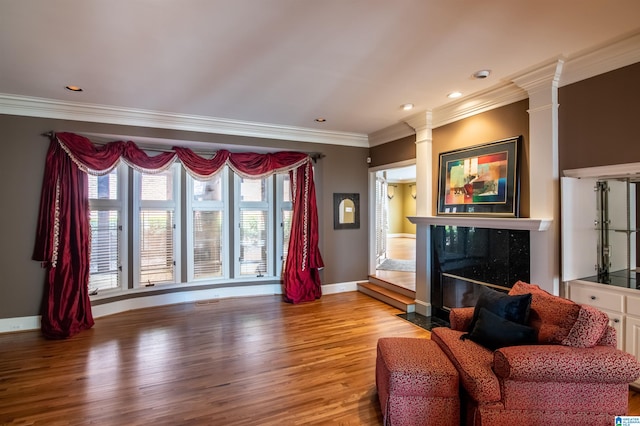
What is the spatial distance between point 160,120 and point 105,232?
1753mm

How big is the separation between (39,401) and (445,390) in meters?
3.00

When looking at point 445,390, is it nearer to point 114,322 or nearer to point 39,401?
point 39,401

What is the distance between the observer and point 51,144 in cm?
396

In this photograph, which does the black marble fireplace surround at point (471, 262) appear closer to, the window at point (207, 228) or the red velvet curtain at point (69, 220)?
the window at point (207, 228)

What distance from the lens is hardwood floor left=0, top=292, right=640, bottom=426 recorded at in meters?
2.35

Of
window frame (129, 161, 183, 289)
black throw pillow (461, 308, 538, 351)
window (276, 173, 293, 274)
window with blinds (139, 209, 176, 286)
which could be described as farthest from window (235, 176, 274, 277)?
black throw pillow (461, 308, 538, 351)

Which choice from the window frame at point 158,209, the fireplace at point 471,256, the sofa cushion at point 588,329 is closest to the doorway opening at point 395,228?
the fireplace at point 471,256

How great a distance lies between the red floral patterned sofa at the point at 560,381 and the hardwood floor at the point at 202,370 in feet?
2.65

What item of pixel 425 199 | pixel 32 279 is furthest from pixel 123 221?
pixel 425 199

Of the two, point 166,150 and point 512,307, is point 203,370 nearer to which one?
point 512,307

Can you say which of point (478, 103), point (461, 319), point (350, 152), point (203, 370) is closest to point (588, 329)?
point (461, 319)

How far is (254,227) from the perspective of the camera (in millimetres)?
5570

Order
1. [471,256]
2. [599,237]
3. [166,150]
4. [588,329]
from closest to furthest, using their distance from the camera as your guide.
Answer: [588,329] → [599,237] → [471,256] → [166,150]

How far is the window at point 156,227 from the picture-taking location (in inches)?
191
